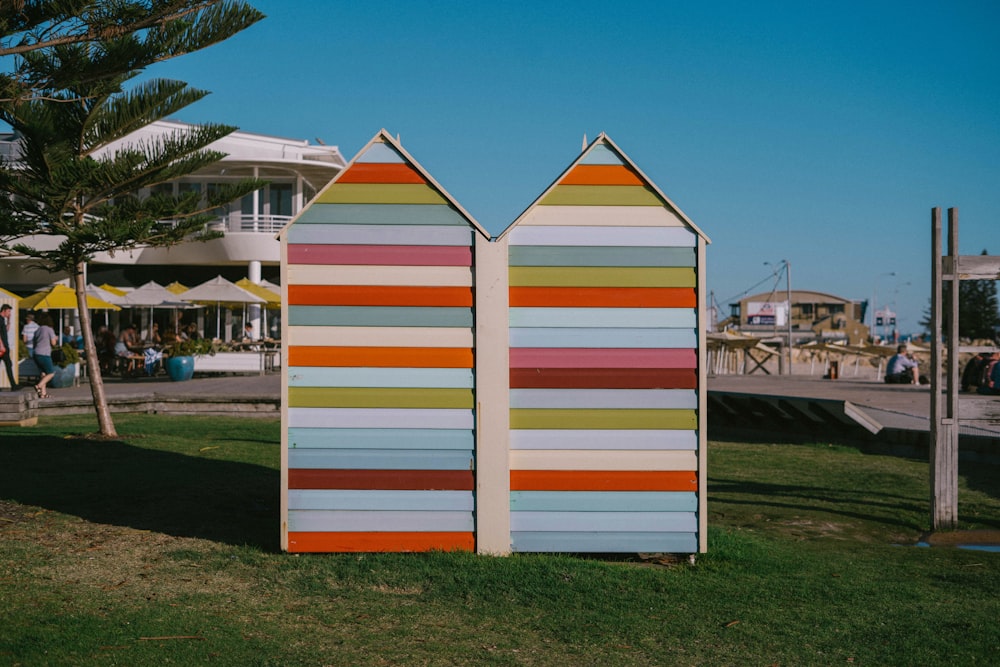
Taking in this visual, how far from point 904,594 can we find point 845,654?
1378 millimetres

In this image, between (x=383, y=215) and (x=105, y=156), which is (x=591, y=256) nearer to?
(x=383, y=215)

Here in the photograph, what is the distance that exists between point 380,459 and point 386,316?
888 millimetres

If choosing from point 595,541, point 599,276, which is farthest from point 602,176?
point 595,541

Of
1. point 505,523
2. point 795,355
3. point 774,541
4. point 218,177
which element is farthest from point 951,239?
point 795,355

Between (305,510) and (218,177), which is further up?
(218,177)

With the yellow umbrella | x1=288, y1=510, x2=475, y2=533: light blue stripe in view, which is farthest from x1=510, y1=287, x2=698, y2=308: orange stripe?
the yellow umbrella

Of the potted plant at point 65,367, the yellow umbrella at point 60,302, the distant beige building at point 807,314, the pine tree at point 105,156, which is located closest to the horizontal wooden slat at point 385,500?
the pine tree at point 105,156

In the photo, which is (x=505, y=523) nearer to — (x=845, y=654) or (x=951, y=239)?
(x=845, y=654)

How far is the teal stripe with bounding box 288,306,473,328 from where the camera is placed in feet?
19.9

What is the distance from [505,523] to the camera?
602cm

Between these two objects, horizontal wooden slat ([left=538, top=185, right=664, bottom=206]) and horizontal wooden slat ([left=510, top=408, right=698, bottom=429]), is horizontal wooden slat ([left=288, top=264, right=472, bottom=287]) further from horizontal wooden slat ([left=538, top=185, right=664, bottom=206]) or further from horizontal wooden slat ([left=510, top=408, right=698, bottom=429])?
horizontal wooden slat ([left=510, top=408, right=698, bottom=429])

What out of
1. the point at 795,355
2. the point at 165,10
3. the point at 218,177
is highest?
the point at 218,177

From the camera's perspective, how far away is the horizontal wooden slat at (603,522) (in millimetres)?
6035

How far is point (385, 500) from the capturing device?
19.8 ft
